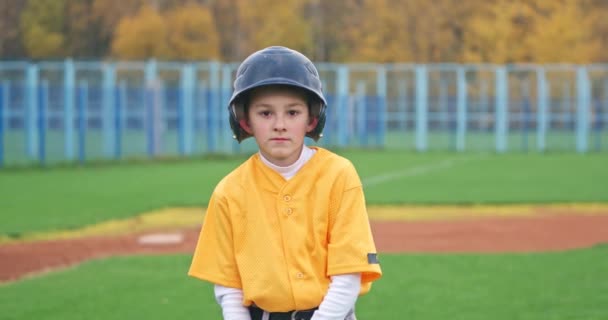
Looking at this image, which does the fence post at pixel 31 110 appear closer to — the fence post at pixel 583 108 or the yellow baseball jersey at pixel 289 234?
the fence post at pixel 583 108

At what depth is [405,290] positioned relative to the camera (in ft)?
29.6

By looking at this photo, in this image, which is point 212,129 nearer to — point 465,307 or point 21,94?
point 21,94

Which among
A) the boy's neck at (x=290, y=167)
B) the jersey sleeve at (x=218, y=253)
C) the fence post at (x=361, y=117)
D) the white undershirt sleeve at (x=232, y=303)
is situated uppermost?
the boy's neck at (x=290, y=167)

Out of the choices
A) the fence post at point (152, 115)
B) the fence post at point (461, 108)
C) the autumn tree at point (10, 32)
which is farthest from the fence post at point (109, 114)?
the autumn tree at point (10, 32)

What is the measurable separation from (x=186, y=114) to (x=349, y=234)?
28111 mm

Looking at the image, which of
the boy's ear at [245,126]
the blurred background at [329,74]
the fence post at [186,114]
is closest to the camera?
the boy's ear at [245,126]

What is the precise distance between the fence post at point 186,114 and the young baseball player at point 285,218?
89.6 feet

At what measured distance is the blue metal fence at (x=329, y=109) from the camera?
2995cm

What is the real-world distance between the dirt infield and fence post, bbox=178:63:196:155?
54.9 ft

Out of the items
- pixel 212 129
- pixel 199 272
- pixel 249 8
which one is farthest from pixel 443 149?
pixel 199 272

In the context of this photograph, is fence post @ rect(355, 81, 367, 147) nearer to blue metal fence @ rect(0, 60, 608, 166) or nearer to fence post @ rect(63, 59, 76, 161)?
blue metal fence @ rect(0, 60, 608, 166)

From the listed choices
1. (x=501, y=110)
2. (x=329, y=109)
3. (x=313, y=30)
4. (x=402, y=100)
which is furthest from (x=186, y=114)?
(x=313, y=30)

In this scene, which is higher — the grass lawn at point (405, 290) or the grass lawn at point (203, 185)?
the grass lawn at point (405, 290)

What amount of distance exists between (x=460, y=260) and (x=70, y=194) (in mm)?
9520
